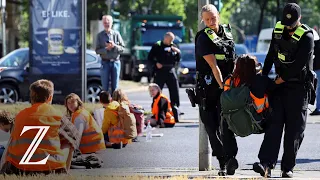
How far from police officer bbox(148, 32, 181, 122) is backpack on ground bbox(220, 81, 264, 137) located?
29.4ft

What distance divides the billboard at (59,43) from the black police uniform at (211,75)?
32.6ft

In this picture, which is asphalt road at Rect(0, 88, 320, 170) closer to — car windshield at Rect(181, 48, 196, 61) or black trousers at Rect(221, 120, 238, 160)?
black trousers at Rect(221, 120, 238, 160)

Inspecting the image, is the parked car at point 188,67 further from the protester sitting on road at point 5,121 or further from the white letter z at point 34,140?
the white letter z at point 34,140

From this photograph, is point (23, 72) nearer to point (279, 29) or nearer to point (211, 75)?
point (211, 75)

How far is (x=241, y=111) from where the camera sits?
9906mm

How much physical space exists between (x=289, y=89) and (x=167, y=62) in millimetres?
9056

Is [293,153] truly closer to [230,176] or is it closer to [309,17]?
[230,176]

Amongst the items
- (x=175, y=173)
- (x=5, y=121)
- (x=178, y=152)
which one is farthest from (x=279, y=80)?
(x=178, y=152)

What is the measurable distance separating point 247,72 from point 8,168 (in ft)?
7.85

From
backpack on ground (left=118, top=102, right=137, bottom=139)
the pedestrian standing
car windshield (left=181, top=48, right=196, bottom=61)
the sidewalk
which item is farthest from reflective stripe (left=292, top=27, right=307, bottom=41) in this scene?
car windshield (left=181, top=48, right=196, bottom=61)

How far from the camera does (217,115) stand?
1066 cm

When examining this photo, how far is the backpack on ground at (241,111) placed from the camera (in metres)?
9.90

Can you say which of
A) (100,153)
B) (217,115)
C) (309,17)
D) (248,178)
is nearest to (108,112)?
(100,153)

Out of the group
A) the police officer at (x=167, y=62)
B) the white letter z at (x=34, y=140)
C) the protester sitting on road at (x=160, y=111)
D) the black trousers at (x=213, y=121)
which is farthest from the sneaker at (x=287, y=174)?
the police officer at (x=167, y=62)
